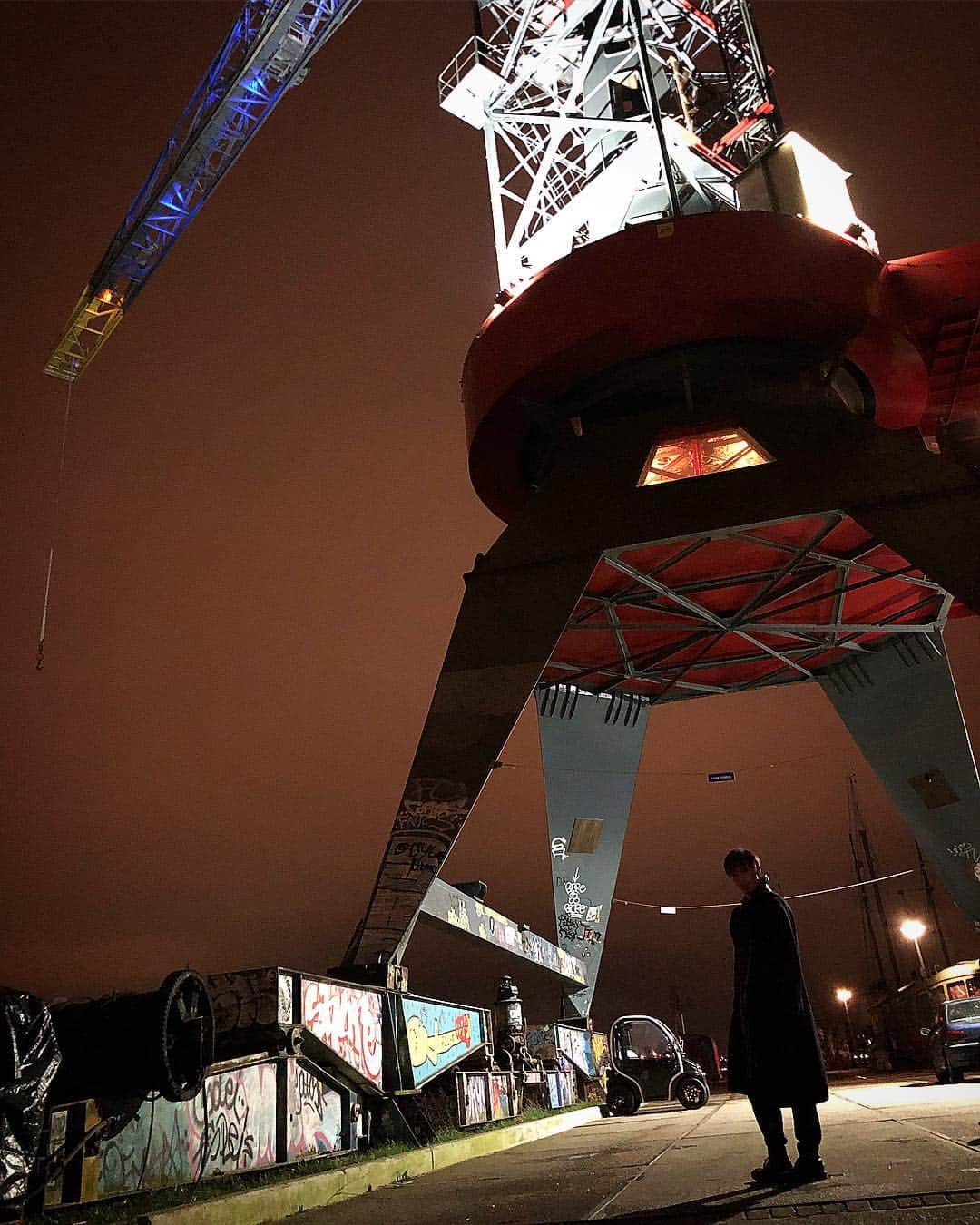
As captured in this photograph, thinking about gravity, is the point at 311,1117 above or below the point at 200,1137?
below

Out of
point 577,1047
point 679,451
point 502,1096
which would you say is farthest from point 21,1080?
point 577,1047

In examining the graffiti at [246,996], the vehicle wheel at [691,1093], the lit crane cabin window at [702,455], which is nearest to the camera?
the graffiti at [246,996]

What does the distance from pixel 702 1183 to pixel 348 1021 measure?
476 centimetres

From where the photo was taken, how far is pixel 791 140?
16328mm

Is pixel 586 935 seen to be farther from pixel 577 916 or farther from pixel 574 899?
pixel 574 899

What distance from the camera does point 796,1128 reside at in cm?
543

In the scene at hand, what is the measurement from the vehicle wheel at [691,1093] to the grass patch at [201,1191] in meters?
10.0

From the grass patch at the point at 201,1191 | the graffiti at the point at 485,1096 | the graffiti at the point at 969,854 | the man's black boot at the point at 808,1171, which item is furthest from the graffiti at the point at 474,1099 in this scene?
the graffiti at the point at 969,854

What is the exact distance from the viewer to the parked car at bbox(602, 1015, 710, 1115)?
1877 centimetres

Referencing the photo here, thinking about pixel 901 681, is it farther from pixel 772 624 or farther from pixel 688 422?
pixel 688 422

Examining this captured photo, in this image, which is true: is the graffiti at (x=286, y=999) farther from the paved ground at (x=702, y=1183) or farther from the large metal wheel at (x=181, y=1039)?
the large metal wheel at (x=181, y=1039)

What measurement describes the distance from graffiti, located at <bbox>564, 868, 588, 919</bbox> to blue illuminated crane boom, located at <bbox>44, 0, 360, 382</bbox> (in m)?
34.8

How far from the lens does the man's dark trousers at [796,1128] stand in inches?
212

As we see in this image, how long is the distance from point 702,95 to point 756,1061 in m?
24.5
